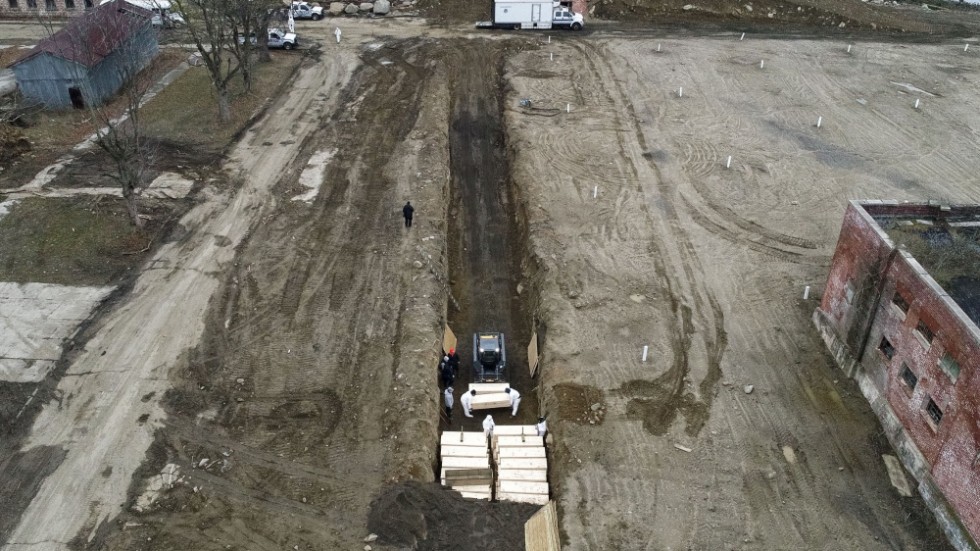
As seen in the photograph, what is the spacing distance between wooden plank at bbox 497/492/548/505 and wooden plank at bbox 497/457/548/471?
87cm

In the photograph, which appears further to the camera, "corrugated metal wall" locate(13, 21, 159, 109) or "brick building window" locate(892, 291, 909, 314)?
"corrugated metal wall" locate(13, 21, 159, 109)

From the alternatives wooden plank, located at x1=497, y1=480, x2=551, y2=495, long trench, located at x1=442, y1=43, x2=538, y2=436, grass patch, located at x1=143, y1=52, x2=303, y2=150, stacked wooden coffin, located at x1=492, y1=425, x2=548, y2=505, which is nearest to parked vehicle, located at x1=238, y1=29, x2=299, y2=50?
grass patch, located at x1=143, y1=52, x2=303, y2=150

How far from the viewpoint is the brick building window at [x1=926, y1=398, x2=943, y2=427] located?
58.1ft

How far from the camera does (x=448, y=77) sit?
146 ft

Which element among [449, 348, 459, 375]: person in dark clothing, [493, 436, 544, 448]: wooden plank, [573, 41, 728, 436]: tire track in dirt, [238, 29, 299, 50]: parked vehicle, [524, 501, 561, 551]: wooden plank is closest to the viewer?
[524, 501, 561, 551]: wooden plank

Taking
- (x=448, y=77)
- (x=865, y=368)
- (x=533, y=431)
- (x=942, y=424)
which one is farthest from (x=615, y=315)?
(x=448, y=77)

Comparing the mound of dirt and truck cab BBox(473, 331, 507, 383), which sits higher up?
truck cab BBox(473, 331, 507, 383)

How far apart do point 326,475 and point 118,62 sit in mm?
29909

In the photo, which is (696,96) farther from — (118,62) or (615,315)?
(118,62)

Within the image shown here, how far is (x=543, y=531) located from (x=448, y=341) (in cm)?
810

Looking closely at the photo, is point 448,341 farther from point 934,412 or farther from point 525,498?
point 934,412

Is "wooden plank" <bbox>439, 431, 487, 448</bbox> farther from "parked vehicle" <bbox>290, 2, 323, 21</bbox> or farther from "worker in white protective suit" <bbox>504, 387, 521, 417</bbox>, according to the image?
"parked vehicle" <bbox>290, 2, 323, 21</bbox>

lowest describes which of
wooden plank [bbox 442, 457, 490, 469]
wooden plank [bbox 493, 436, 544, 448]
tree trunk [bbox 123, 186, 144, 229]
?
wooden plank [bbox 442, 457, 490, 469]

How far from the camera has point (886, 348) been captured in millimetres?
20266
